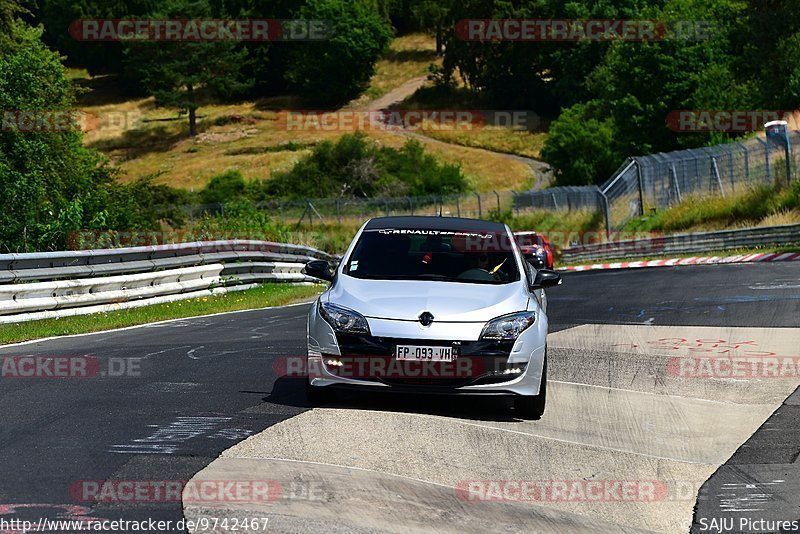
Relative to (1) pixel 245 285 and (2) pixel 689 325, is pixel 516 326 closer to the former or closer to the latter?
(2) pixel 689 325

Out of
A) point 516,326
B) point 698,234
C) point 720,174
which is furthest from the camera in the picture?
point 720,174

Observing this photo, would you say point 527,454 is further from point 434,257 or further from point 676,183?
point 676,183

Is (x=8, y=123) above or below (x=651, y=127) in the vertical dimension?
above

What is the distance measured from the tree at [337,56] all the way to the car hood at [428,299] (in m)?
112

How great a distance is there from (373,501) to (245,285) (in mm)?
20610

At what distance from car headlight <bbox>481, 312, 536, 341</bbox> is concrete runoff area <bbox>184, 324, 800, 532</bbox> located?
25.5 inches

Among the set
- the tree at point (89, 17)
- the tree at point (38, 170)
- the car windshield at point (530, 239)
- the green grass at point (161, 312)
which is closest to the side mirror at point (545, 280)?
the green grass at point (161, 312)

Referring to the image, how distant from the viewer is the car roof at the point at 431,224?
11.1 meters

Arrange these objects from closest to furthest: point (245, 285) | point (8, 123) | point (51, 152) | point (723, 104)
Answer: point (245, 285) → point (8, 123) → point (51, 152) → point (723, 104)

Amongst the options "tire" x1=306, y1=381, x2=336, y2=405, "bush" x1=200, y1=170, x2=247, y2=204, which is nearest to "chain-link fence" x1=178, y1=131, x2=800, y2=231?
"tire" x1=306, y1=381, x2=336, y2=405

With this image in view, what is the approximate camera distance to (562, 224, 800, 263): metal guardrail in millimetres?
36312

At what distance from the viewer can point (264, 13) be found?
5207 inches

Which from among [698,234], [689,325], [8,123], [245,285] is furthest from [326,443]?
[698,234]

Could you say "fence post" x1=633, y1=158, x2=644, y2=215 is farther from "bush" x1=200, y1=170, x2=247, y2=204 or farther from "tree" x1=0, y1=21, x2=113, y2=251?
"bush" x1=200, y1=170, x2=247, y2=204
